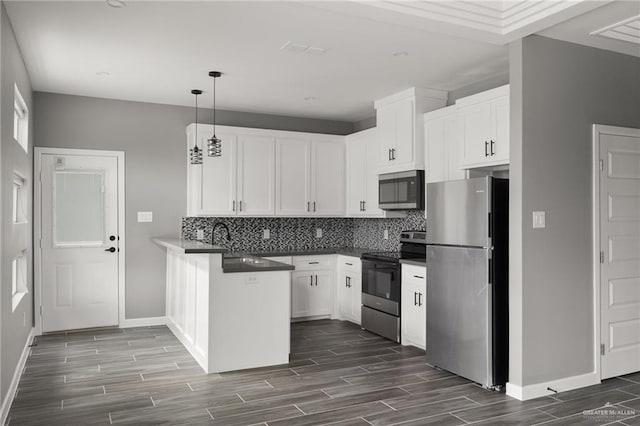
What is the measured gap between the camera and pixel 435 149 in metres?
5.10

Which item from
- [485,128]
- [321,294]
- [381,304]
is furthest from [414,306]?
[485,128]

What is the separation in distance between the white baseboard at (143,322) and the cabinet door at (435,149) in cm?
358

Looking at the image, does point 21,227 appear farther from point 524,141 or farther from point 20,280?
point 524,141

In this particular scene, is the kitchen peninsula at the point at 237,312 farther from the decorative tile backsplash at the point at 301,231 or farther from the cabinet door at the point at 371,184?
the cabinet door at the point at 371,184

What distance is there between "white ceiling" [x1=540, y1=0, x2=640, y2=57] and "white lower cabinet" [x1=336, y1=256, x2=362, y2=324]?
3262mm

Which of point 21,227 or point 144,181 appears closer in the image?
point 21,227

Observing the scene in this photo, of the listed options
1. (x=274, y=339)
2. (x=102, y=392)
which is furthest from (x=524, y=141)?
(x=102, y=392)

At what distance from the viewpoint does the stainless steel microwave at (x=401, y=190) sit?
5320 millimetres

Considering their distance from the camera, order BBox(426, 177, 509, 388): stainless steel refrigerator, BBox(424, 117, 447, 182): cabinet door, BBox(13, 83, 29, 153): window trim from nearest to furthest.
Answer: BBox(426, 177, 509, 388): stainless steel refrigerator < BBox(13, 83, 29, 153): window trim < BBox(424, 117, 447, 182): cabinet door

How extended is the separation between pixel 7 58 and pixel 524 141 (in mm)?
3703

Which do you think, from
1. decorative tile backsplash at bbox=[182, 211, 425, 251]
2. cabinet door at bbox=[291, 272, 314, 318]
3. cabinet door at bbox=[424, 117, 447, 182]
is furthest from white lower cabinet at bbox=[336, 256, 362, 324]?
cabinet door at bbox=[424, 117, 447, 182]

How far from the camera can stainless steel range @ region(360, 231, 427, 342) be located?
5242 mm

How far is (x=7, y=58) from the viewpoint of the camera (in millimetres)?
3457

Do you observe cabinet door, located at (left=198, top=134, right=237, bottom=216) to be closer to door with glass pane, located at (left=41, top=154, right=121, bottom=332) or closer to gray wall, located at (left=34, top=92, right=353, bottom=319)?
gray wall, located at (left=34, top=92, right=353, bottom=319)
